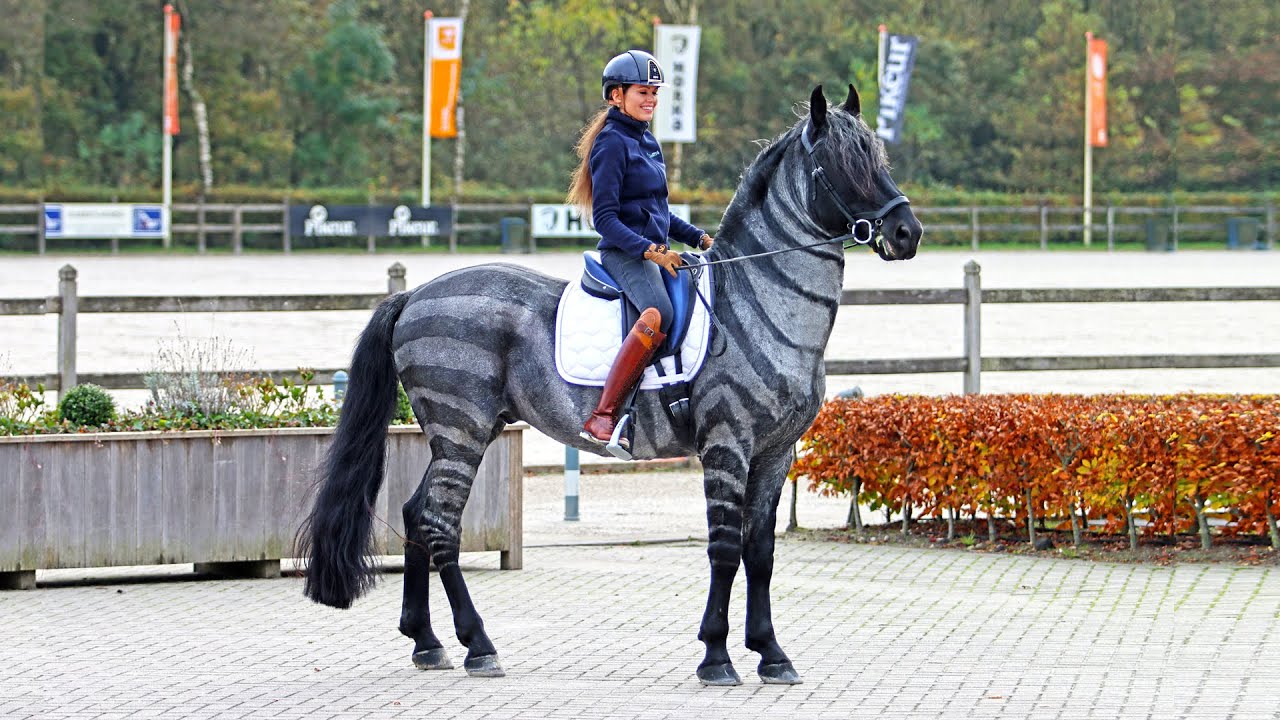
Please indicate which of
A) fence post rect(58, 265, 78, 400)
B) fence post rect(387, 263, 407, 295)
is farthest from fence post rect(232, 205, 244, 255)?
fence post rect(58, 265, 78, 400)

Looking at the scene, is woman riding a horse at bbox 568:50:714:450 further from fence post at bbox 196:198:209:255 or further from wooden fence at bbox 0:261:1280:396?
fence post at bbox 196:198:209:255

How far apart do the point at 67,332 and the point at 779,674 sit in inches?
294

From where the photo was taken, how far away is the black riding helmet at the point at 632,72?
6.63 metres

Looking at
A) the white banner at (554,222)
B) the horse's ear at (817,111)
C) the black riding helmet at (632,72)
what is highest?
the white banner at (554,222)

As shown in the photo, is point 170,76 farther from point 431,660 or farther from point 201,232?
point 431,660

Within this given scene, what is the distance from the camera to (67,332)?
1220 cm

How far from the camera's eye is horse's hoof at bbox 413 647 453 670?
6.86 meters

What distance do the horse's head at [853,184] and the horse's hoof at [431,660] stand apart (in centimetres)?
231

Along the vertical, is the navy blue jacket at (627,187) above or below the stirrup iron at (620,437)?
above

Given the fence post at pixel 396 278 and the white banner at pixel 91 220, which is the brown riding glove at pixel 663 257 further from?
the white banner at pixel 91 220

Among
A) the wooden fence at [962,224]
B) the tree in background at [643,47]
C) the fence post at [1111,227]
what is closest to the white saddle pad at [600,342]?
the wooden fence at [962,224]

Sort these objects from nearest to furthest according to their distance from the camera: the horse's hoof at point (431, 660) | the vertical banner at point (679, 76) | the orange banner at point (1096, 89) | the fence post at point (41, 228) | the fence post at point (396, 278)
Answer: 1. the horse's hoof at point (431, 660)
2. the fence post at point (396, 278)
3. the fence post at point (41, 228)
4. the vertical banner at point (679, 76)
5. the orange banner at point (1096, 89)

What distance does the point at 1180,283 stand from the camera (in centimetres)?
3028

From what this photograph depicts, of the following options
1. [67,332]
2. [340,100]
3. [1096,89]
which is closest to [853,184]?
[67,332]
